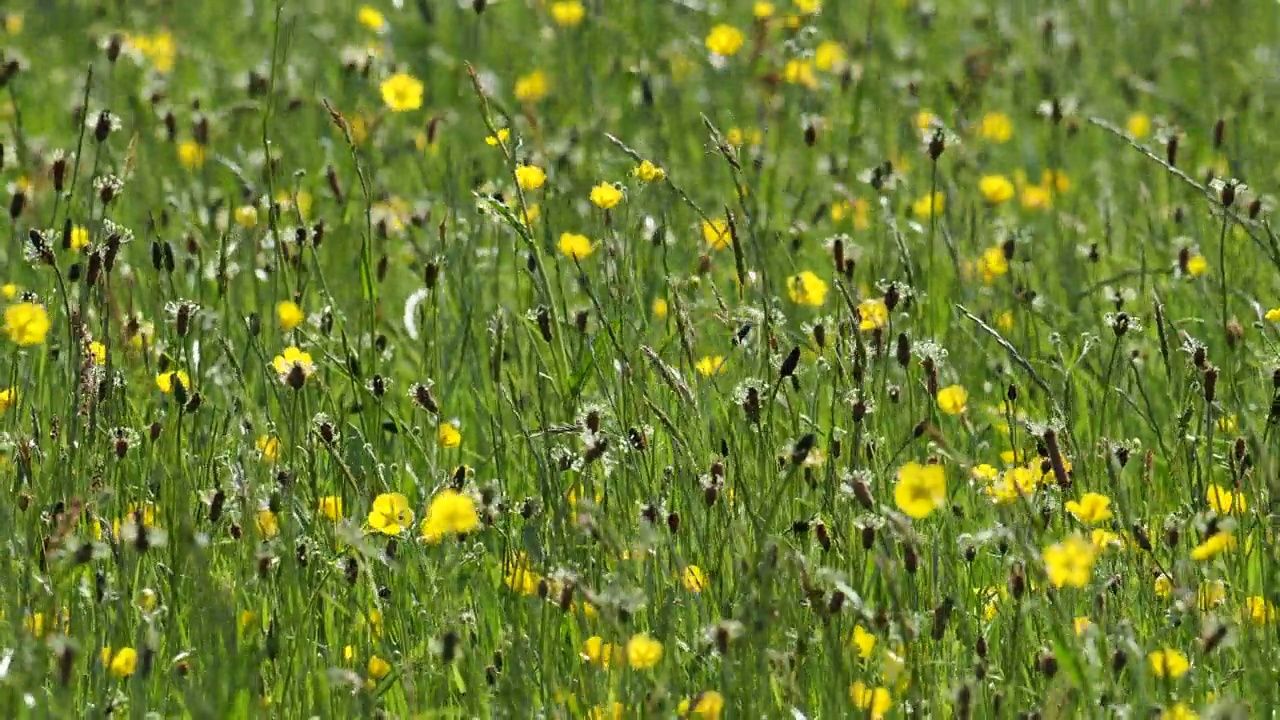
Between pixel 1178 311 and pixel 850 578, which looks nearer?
pixel 850 578

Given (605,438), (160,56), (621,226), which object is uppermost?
(160,56)

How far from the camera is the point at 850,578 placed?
8.59 ft

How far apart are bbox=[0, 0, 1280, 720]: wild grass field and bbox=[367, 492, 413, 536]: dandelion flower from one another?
11 mm

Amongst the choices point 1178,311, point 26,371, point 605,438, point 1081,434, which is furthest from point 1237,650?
point 26,371

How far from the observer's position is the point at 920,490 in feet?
7.91

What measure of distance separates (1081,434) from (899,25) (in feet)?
12.2

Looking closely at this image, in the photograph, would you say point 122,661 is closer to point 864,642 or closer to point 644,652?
point 644,652

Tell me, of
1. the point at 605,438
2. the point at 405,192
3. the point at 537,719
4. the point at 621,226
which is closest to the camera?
the point at 537,719

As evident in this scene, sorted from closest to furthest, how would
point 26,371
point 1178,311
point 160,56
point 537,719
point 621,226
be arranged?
1. point 537,719
2. point 26,371
3. point 1178,311
4. point 621,226
5. point 160,56

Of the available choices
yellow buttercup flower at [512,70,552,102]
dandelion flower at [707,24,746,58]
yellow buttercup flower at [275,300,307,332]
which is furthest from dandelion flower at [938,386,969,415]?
yellow buttercup flower at [512,70,552,102]

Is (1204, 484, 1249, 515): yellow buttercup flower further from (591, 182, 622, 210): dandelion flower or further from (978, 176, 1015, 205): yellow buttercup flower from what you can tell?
(978, 176, 1015, 205): yellow buttercup flower

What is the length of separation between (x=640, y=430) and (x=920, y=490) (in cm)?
49

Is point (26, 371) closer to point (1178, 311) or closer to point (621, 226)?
point (621, 226)

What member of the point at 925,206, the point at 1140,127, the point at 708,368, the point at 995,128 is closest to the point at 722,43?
the point at 925,206
